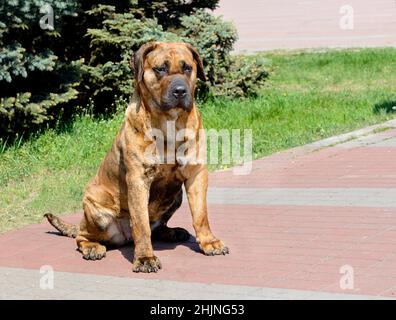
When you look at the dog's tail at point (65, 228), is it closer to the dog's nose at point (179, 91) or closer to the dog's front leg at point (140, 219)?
the dog's front leg at point (140, 219)

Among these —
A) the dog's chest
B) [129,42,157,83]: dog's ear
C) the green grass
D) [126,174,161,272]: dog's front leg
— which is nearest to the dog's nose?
[129,42,157,83]: dog's ear

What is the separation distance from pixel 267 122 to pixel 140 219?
615 cm

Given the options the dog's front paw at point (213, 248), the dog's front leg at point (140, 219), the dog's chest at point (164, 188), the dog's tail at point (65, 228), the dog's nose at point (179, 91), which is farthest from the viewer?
the dog's tail at point (65, 228)

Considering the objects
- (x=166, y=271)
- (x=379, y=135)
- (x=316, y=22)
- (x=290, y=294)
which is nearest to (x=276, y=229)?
(x=166, y=271)

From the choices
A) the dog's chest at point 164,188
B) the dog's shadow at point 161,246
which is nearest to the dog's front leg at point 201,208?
the dog's chest at point 164,188

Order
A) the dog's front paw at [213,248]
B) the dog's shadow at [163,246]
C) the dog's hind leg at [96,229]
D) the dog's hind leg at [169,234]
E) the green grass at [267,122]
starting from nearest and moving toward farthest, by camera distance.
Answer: the dog's front paw at [213,248]
the dog's hind leg at [96,229]
the dog's shadow at [163,246]
the dog's hind leg at [169,234]
the green grass at [267,122]

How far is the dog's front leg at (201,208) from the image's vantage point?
22.3 ft

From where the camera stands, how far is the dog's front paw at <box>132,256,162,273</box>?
6449mm

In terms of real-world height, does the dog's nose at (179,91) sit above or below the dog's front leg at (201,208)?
above

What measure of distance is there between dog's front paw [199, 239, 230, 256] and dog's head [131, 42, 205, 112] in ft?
3.31

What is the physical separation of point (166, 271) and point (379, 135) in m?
5.74

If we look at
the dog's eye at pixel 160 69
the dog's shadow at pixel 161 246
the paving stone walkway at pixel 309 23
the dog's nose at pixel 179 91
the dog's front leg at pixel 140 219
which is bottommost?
the dog's shadow at pixel 161 246

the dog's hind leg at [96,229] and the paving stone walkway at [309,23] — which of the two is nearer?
the dog's hind leg at [96,229]

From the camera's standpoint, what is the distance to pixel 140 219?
6.62m
